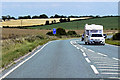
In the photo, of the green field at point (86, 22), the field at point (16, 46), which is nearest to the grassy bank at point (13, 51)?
the field at point (16, 46)

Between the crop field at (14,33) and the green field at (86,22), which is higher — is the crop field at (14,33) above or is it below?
below

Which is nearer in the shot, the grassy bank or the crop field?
the grassy bank

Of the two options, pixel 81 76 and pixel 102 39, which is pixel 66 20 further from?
pixel 81 76

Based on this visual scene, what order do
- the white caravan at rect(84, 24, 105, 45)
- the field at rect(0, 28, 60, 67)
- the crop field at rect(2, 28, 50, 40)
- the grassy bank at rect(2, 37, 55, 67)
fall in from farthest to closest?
the crop field at rect(2, 28, 50, 40) < the white caravan at rect(84, 24, 105, 45) < the field at rect(0, 28, 60, 67) < the grassy bank at rect(2, 37, 55, 67)

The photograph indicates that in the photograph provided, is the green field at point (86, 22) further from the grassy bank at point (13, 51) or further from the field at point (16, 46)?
the grassy bank at point (13, 51)

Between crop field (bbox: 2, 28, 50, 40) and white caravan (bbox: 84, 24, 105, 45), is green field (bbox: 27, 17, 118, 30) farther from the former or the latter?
white caravan (bbox: 84, 24, 105, 45)

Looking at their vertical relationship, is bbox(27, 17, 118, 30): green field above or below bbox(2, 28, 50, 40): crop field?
above

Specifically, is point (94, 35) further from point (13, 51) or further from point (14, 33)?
point (14, 33)

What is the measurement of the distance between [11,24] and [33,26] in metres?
8.66

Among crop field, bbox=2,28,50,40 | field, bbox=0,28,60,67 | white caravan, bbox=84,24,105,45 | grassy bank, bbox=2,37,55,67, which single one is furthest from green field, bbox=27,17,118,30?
grassy bank, bbox=2,37,55,67

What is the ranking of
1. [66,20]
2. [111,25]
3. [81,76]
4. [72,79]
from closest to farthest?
[72,79], [81,76], [111,25], [66,20]

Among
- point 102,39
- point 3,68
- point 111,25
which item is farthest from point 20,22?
point 3,68

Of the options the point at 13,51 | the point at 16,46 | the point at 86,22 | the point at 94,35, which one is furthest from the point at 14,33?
the point at 86,22

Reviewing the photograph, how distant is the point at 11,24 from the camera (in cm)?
10106
